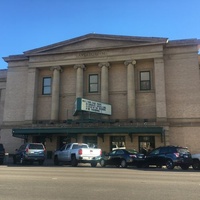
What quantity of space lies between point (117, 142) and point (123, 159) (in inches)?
437

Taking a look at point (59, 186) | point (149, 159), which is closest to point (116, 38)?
point (149, 159)

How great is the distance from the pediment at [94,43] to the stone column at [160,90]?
2814mm

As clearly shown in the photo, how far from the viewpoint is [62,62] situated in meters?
36.3

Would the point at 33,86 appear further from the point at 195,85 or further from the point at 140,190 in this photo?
the point at 140,190

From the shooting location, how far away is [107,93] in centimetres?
3422

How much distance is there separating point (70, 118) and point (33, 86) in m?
6.60

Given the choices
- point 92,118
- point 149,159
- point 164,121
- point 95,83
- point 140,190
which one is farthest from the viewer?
point 95,83

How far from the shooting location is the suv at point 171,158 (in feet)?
64.3

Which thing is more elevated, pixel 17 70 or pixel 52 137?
pixel 17 70

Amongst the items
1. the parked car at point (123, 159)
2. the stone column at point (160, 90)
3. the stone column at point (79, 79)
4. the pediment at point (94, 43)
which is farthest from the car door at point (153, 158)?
the pediment at point (94, 43)

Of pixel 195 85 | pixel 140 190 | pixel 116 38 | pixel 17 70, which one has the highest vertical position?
pixel 116 38

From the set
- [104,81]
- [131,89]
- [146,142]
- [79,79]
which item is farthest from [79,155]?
[79,79]

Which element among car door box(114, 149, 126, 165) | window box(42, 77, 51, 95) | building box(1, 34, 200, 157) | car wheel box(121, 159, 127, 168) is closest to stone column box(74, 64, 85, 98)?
building box(1, 34, 200, 157)

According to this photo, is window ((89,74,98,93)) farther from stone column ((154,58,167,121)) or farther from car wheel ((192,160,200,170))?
car wheel ((192,160,200,170))
